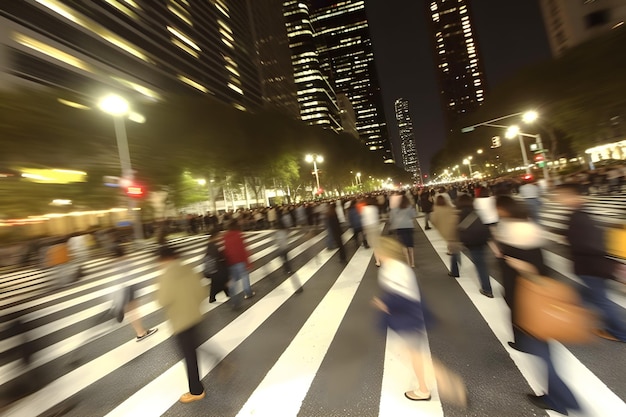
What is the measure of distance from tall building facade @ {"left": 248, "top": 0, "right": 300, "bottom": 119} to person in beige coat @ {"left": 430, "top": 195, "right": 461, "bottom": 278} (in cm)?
11152

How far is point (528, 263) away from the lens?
297cm

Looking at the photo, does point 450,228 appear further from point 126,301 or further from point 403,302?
point 126,301

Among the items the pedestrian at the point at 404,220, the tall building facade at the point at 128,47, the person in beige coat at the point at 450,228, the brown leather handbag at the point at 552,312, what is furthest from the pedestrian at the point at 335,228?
the tall building facade at the point at 128,47

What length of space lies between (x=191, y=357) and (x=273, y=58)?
130 meters

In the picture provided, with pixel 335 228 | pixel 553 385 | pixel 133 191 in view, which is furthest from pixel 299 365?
pixel 133 191

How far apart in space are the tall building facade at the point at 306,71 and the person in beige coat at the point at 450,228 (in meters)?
129

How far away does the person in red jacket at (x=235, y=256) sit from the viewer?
688 centimetres

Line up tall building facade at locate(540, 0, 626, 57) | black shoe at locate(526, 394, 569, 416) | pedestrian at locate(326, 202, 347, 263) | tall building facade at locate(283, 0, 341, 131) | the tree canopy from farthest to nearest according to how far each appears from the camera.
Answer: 1. tall building facade at locate(283, 0, 341, 131)
2. tall building facade at locate(540, 0, 626, 57)
3. the tree canopy
4. pedestrian at locate(326, 202, 347, 263)
5. black shoe at locate(526, 394, 569, 416)

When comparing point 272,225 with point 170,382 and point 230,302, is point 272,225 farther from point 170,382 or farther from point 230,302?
point 170,382

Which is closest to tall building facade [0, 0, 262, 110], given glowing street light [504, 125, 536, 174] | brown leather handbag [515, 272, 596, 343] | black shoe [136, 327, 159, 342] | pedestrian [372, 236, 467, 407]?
black shoe [136, 327, 159, 342]

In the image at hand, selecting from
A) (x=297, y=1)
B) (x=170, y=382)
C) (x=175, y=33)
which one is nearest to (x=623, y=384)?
(x=170, y=382)

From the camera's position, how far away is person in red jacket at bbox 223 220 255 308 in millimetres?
6875

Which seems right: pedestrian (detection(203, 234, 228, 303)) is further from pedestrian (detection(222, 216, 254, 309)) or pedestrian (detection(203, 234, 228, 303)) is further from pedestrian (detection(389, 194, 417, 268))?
pedestrian (detection(389, 194, 417, 268))

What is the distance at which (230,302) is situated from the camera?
725 centimetres
